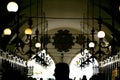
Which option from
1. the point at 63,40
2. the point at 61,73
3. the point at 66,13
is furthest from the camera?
the point at 63,40

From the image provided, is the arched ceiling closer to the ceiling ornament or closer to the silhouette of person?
the ceiling ornament

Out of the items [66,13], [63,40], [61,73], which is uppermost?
[66,13]

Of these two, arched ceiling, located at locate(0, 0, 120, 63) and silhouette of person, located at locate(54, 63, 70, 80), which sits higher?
arched ceiling, located at locate(0, 0, 120, 63)

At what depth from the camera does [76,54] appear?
47281 millimetres

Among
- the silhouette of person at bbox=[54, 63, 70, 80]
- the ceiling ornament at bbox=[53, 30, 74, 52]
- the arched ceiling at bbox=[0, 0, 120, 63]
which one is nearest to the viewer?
the silhouette of person at bbox=[54, 63, 70, 80]

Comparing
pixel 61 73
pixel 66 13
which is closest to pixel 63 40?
pixel 66 13

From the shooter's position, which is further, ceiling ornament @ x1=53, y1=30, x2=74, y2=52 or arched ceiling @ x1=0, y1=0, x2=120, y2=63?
ceiling ornament @ x1=53, y1=30, x2=74, y2=52

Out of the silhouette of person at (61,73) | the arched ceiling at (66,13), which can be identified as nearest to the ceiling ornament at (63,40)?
the arched ceiling at (66,13)

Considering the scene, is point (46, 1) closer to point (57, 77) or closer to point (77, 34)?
point (77, 34)

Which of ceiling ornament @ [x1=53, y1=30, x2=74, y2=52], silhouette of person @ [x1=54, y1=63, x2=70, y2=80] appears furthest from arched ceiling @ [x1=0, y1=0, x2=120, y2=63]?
silhouette of person @ [x1=54, y1=63, x2=70, y2=80]

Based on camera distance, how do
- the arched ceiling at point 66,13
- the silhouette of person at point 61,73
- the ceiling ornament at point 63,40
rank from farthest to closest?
the ceiling ornament at point 63,40 < the arched ceiling at point 66,13 < the silhouette of person at point 61,73

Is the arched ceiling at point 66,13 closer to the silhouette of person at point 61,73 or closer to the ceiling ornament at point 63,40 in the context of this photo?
the ceiling ornament at point 63,40

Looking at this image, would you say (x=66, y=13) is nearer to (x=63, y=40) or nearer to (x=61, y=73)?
(x=63, y=40)

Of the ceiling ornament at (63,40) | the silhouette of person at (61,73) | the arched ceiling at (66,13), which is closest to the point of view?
the silhouette of person at (61,73)
